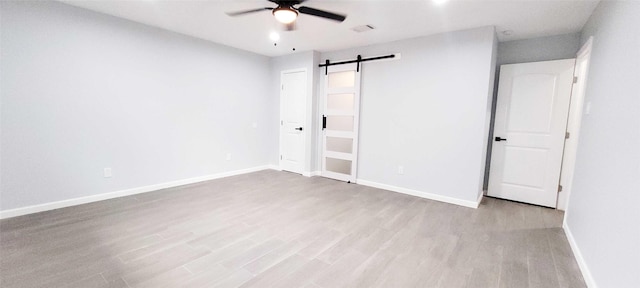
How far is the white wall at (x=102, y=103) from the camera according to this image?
2838 mm

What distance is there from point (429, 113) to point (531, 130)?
4.88ft

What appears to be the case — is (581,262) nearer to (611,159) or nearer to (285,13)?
(611,159)

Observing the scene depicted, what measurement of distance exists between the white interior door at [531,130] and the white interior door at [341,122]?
225 cm

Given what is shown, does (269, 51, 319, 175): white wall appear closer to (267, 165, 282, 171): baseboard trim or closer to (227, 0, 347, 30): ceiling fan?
(267, 165, 282, 171): baseboard trim

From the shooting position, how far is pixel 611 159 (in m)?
1.84

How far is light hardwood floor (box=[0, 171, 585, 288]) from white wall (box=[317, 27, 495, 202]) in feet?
1.79

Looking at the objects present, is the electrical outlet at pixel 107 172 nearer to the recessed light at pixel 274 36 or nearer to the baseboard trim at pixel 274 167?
the baseboard trim at pixel 274 167

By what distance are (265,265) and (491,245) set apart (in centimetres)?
219

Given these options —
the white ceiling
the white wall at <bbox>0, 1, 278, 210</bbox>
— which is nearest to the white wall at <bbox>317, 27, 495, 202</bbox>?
the white ceiling

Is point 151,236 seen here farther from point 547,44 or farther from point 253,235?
point 547,44

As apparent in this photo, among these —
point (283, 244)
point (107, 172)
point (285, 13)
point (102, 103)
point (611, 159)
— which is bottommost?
point (283, 244)

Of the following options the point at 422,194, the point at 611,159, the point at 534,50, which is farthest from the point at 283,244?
the point at 534,50

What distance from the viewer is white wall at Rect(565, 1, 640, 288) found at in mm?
1503

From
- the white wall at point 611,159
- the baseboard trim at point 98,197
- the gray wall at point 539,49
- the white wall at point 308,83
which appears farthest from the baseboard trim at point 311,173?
the white wall at point 611,159
